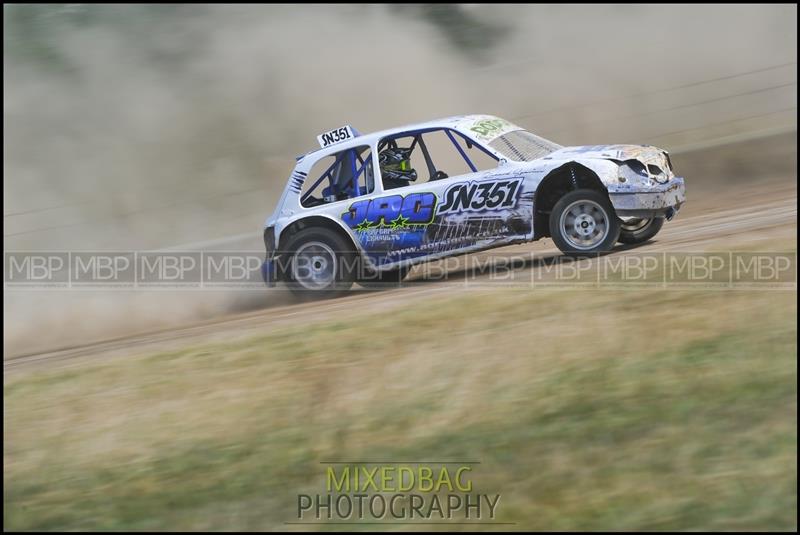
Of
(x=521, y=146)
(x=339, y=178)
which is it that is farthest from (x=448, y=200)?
(x=339, y=178)

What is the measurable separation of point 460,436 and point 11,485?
3095 millimetres

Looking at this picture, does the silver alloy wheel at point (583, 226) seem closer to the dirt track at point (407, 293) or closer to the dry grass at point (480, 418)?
the dirt track at point (407, 293)

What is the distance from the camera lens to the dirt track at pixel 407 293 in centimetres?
896

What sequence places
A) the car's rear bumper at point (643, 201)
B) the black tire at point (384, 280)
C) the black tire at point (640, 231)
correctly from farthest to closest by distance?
the black tire at point (384, 280) < the black tire at point (640, 231) < the car's rear bumper at point (643, 201)

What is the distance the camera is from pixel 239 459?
21.2 feet

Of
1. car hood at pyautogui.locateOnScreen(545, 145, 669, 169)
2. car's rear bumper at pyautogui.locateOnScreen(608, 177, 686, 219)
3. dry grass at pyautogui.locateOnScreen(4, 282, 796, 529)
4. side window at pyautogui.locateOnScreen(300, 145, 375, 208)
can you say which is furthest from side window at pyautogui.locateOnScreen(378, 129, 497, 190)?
dry grass at pyautogui.locateOnScreen(4, 282, 796, 529)

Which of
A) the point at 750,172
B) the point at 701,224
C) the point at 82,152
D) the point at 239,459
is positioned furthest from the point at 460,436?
the point at 82,152

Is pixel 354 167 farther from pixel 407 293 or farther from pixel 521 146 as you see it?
pixel 521 146

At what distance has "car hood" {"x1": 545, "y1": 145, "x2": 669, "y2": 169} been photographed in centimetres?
877

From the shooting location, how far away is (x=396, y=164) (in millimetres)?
Answer: 9961

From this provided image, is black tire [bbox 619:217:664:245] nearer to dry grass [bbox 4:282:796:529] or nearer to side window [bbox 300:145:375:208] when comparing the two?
dry grass [bbox 4:282:796:529]

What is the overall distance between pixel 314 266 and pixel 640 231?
3258 millimetres

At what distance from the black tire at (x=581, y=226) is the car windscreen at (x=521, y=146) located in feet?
1.98

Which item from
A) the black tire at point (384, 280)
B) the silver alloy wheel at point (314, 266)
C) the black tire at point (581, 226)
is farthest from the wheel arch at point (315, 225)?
the black tire at point (581, 226)
